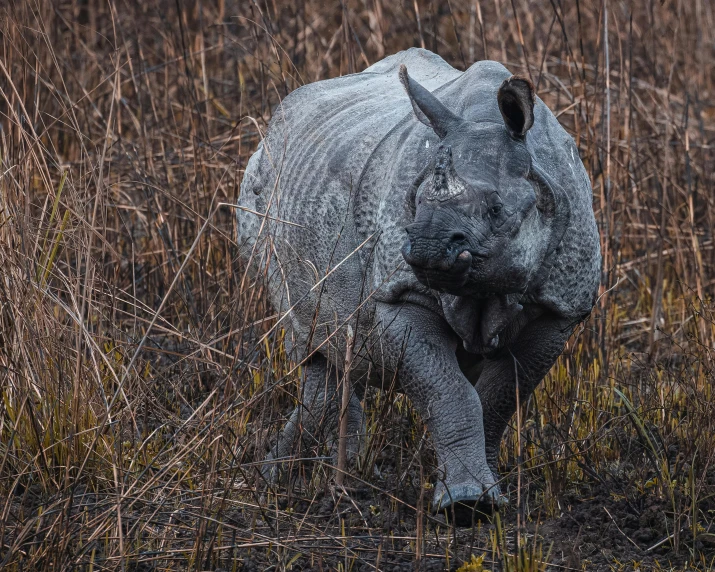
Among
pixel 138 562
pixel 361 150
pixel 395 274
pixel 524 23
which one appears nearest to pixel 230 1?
pixel 524 23

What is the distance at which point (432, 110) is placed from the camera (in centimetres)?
328

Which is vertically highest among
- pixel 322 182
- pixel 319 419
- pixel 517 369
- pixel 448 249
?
pixel 448 249

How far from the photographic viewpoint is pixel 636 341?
5773 mm

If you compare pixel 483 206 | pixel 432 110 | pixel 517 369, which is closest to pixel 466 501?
pixel 517 369

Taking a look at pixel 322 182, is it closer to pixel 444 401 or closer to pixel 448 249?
pixel 444 401

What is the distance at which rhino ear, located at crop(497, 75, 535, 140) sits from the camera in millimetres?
3129

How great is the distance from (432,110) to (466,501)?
110 centimetres

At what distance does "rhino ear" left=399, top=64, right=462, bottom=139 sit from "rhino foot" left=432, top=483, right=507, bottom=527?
990 millimetres

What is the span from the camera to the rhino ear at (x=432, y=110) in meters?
3.28

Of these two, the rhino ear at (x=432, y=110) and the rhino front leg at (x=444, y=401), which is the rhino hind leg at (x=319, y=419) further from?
the rhino ear at (x=432, y=110)

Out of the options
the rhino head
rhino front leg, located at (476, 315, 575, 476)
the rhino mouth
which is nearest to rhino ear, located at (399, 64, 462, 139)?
Answer: the rhino head

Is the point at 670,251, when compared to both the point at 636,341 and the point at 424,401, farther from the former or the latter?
the point at 424,401

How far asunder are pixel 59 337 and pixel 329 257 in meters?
0.89

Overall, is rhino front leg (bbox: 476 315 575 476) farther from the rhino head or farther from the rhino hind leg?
the rhino hind leg
